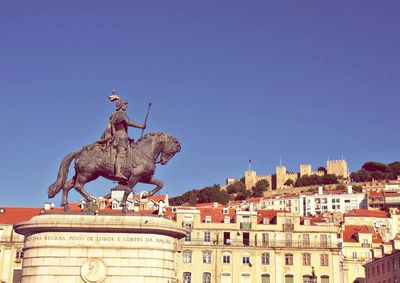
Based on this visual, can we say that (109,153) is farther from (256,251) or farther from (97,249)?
(256,251)

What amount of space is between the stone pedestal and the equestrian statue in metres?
1.28

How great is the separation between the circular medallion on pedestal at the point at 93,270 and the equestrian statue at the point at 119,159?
93.4 inches

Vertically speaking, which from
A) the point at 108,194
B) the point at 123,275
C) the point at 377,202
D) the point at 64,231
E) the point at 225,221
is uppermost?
the point at 377,202

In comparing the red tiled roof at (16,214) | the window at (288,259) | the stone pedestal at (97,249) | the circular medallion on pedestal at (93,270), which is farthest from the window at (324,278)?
the circular medallion on pedestal at (93,270)

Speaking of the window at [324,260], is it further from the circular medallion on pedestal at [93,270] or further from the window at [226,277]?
the circular medallion on pedestal at [93,270]

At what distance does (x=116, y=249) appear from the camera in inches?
850

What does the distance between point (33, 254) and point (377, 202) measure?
14168cm

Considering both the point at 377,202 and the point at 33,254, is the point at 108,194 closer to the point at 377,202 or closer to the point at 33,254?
the point at 33,254

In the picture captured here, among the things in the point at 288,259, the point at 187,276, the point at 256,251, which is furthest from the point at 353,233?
the point at 187,276

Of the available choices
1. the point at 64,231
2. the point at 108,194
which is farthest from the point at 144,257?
the point at 108,194

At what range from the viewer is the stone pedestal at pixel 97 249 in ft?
69.6

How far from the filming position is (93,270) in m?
21.2

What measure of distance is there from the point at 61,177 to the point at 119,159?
233 centimetres

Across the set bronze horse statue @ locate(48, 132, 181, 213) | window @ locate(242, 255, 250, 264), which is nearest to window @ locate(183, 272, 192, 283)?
window @ locate(242, 255, 250, 264)
